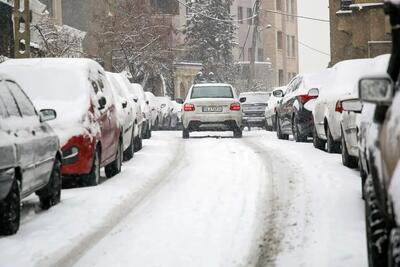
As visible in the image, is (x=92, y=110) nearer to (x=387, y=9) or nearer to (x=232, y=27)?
(x=387, y=9)

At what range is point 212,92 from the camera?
23859 mm

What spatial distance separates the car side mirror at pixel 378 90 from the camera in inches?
168

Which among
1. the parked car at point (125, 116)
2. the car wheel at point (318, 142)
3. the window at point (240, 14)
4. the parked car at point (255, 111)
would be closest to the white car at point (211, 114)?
the parked car at point (125, 116)

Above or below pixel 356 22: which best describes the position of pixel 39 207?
below

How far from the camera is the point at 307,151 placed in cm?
1599

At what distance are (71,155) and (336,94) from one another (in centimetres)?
499

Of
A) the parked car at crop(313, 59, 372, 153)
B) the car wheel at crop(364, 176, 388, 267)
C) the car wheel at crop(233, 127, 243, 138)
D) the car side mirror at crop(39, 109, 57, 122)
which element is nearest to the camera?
the car wheel at crop(364, 176, 388, 267)

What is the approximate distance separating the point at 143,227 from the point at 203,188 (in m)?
2.78

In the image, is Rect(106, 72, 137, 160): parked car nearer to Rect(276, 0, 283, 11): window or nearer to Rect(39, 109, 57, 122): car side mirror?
Rect(39, 109, 57, 122): car side mirror

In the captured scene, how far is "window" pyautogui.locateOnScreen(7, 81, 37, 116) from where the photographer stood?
27.5 ft

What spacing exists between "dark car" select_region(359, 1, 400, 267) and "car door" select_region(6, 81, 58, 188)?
411 cm

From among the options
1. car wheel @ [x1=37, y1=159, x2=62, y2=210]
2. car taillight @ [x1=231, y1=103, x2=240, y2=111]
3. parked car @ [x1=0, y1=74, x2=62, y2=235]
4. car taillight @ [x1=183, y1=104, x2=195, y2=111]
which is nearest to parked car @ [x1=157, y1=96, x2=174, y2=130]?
car taillight @ [x1=183, y1=104, x2=195, y2=111]

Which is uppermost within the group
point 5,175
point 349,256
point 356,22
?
point 356,22

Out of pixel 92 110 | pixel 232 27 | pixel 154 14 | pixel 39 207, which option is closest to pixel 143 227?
pixel 39 207
